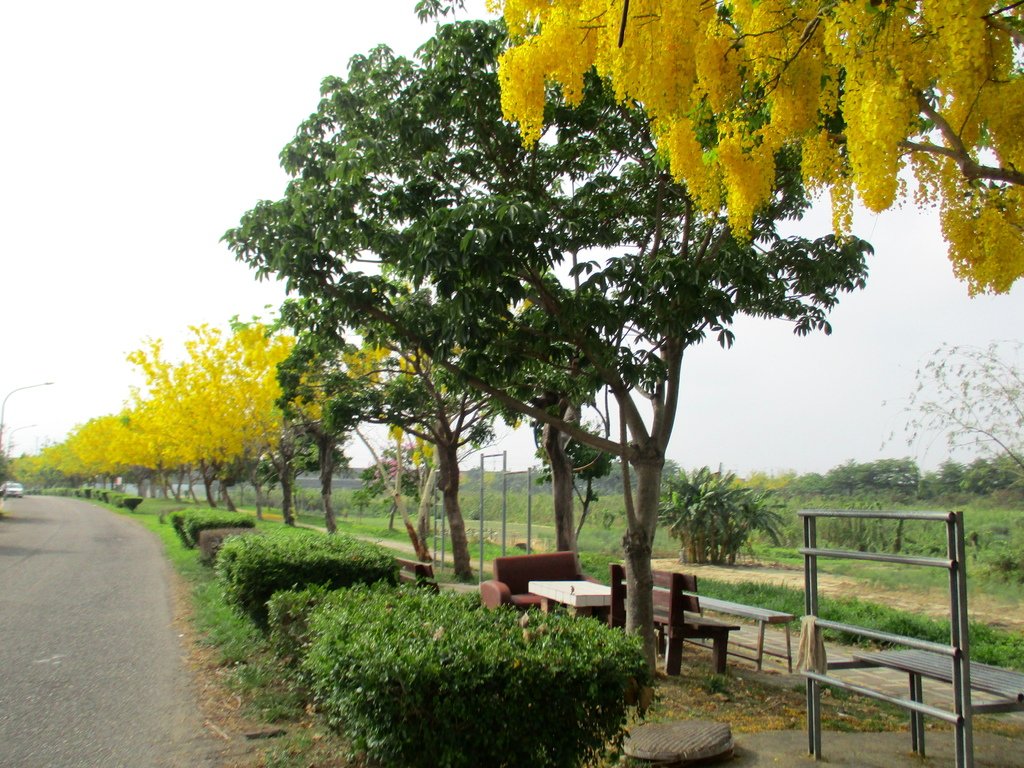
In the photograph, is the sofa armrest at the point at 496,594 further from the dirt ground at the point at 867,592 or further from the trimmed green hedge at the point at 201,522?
the trimmed green hedge at the point at 201,522

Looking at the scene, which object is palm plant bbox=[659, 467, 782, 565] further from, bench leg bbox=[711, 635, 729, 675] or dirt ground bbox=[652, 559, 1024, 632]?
bench leg bbox=[711, 635, 729, 675]

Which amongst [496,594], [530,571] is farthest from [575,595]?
[530,571]

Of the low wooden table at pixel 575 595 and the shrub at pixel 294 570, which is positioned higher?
the shrub at pixel 294 570

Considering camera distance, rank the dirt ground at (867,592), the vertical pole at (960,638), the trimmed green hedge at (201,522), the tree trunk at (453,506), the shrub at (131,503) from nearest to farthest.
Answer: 1. the vertical pole at (960,638)
2. the dirt ground at (867,592)
3. the tree trunk at (453,506)
4. the trimmed green hedge at (201,522)
5. the shrub at (131,503)

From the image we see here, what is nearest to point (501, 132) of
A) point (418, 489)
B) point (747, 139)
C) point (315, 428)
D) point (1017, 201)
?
point (747, 139)

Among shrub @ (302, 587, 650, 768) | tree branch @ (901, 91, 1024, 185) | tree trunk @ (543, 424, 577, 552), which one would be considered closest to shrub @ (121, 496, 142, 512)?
tree trunk @ (543, 424, 577, 552)

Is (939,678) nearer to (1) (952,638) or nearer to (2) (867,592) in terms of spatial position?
(1) (952,638)

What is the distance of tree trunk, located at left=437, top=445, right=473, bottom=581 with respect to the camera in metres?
16.8

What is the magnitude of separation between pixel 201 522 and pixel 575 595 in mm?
12283

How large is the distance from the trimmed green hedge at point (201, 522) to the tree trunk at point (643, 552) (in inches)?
465

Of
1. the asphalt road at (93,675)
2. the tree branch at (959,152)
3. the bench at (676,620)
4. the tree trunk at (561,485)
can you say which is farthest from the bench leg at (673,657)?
the tree trunk at (561,485)

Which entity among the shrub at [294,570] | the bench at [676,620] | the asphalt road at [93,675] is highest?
the shrub at [294,570]

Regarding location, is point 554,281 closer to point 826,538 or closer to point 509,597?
point 509,597

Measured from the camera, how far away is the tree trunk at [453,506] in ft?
55.0
